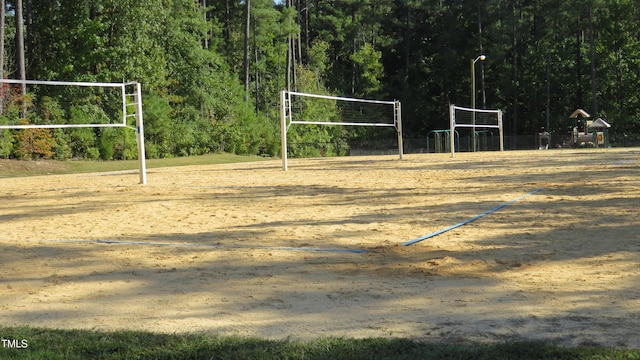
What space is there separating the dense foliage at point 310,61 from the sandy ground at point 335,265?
20.7 m

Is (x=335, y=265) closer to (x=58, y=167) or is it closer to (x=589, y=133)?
(x=58, y=167)

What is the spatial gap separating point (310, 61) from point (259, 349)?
5900 cm

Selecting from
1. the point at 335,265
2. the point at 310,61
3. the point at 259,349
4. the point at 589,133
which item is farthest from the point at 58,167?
the point at 310,61

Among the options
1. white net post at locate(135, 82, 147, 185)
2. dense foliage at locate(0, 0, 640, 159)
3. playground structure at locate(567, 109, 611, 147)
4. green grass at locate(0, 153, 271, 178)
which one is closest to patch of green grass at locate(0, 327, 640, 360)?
white net post at locate(135, 82, 147, 185)

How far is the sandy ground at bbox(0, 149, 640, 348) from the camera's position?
4.46 meters

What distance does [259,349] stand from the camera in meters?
3.78

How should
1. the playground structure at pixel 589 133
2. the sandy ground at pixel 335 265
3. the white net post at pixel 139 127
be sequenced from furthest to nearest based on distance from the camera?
the playground structure at pixel 589 133 < the white net post at pixel 139 127 < the sandy ground at pixel 335 265

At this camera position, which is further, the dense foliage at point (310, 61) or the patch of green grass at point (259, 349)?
the dense foliage at point (310, 61)

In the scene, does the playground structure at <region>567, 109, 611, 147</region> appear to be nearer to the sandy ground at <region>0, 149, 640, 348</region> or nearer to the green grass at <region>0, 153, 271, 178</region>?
the green grass at <region>0, 153, 271, 178</region>

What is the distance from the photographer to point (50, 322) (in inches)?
182

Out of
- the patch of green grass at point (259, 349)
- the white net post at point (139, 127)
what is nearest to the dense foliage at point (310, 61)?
the white net post at point (139, 127)

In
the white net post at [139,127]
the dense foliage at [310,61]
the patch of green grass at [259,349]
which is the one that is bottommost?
the patch of green grass at [259,349]

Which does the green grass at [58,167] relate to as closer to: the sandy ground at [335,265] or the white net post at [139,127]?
the white net post at [139,127]

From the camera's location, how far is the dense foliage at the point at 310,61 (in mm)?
33531
